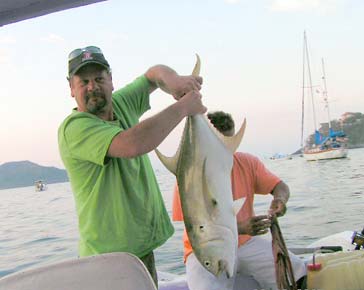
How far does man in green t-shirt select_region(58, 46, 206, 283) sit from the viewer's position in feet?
6.89

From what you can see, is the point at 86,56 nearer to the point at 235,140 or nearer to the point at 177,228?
the point at 235,140

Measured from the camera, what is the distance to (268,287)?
320 centimetres

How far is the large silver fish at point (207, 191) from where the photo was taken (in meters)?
2.06

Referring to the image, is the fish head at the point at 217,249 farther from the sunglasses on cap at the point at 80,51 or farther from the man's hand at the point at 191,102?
the sunglasses on cap at the point at 80,51

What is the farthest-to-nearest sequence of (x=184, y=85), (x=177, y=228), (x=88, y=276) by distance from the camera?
(x=177, y=228) → (x=184, y=85) → (x=88, y=276)

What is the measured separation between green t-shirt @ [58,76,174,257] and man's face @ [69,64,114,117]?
0.22 ft

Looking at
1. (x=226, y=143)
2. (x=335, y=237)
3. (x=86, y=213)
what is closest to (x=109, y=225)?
(x=86, y=213)

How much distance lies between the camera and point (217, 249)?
6.97 ft

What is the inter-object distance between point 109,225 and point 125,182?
21 centimetres

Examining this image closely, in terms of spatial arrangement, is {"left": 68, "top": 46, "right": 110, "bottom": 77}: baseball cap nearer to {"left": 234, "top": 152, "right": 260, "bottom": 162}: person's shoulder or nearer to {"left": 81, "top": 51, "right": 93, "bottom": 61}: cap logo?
{"left": 81, "top": 51, "right": 93, "bottom": 61}: cap logo

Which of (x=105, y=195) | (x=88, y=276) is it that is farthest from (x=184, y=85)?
(x=88, y=276)

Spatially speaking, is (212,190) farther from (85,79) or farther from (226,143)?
(85,79)

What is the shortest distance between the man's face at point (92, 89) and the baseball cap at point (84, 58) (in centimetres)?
2

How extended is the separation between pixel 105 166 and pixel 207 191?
1.57 ft
